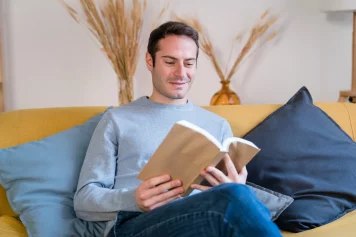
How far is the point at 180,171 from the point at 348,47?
197 cm

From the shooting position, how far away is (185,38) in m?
1.69

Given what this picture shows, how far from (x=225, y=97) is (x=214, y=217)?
1444 mm

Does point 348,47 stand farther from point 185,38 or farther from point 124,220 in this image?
Answer: point 124,220

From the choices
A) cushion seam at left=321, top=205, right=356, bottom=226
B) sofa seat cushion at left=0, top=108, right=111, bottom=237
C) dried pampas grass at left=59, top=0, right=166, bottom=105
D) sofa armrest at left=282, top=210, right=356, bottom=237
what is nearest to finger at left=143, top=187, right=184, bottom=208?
sofa seat cushion at left=0, top=108, right=111, bottom=237

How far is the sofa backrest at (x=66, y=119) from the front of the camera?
176 cm

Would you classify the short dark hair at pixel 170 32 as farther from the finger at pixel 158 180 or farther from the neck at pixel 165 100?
the finger at pixel 158 180

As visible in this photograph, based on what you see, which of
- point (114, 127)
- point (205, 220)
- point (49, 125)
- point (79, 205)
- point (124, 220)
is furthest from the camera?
point (49, 125)

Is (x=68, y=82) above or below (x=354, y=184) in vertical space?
above

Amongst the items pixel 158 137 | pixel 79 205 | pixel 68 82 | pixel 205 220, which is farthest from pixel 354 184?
pixel 68 82

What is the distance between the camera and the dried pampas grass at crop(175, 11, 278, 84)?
102 inches

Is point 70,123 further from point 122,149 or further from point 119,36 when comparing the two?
point 119,36

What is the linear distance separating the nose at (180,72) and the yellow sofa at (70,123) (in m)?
0.33

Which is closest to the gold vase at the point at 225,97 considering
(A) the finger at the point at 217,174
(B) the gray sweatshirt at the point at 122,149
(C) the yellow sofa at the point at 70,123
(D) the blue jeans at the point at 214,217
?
(C) the yellow sofa at the point at 70,123

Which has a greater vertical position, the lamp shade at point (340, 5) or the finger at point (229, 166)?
the lamp shade at point (340, 5)
